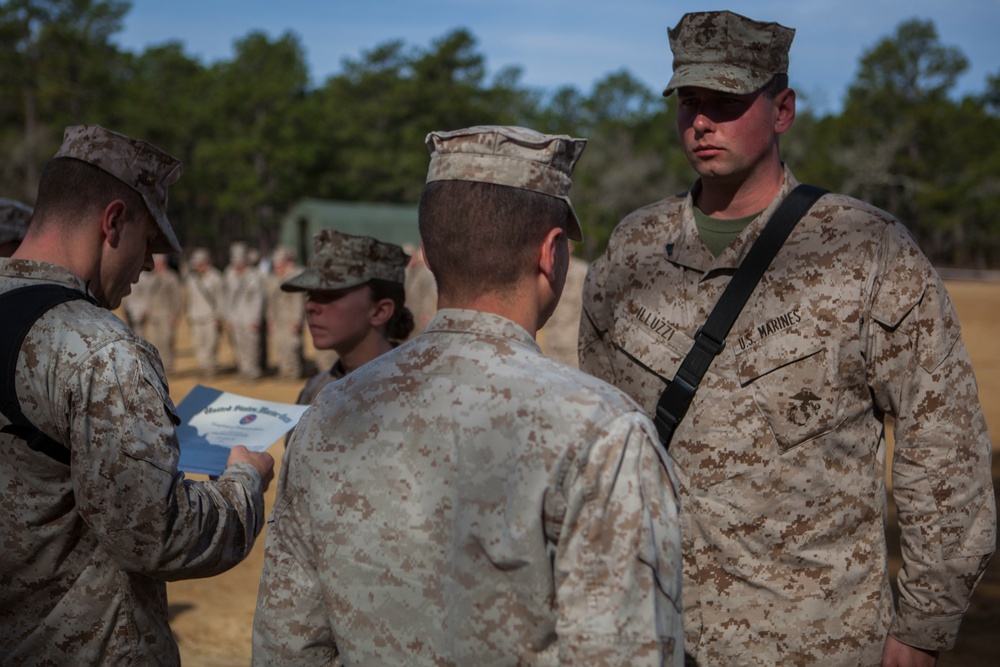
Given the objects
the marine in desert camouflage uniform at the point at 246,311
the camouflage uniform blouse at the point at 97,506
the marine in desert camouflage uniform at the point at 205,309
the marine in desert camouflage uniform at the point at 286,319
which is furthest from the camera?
the marine in desert camouflage uniform at the point at 205,309

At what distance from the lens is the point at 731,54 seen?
2.91 metres

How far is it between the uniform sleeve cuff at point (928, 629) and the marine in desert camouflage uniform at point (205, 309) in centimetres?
1591

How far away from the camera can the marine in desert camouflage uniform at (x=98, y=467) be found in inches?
92.1

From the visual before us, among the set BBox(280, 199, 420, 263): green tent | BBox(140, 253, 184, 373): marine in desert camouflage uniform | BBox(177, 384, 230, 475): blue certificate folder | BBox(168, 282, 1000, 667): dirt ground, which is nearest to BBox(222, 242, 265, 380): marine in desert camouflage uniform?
BBox(140, 253, 184, 373): marine in desert camouflage uniform

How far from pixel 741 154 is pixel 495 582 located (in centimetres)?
169

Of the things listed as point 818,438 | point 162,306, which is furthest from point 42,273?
point 162,306

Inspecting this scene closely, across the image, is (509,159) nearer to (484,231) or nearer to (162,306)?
(484,231)

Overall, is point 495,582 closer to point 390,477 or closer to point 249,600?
point 390,477

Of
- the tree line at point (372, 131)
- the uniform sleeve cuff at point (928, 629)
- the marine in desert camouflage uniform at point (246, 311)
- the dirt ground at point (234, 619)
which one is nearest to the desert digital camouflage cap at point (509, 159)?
the uniform sleeve cuff at point (928, 629)

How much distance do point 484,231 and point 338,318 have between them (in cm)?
261

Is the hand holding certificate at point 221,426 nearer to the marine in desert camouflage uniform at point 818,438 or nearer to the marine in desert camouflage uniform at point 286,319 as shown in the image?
the marine in desert camouflage uniform at point 818,438

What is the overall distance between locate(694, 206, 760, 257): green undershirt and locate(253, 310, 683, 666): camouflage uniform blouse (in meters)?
1.35

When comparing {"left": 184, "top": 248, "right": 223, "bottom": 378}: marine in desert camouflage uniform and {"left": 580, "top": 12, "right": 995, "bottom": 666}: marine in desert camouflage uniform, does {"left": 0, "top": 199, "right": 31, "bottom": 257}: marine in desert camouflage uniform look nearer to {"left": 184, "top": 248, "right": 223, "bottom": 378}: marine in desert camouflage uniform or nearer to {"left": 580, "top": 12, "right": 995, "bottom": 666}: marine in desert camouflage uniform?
{"left": 580, "top": 12, "right": 995, "bottom": 666}: marine in desert camouflage uniform

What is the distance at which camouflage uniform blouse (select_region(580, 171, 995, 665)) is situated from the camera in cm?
272
